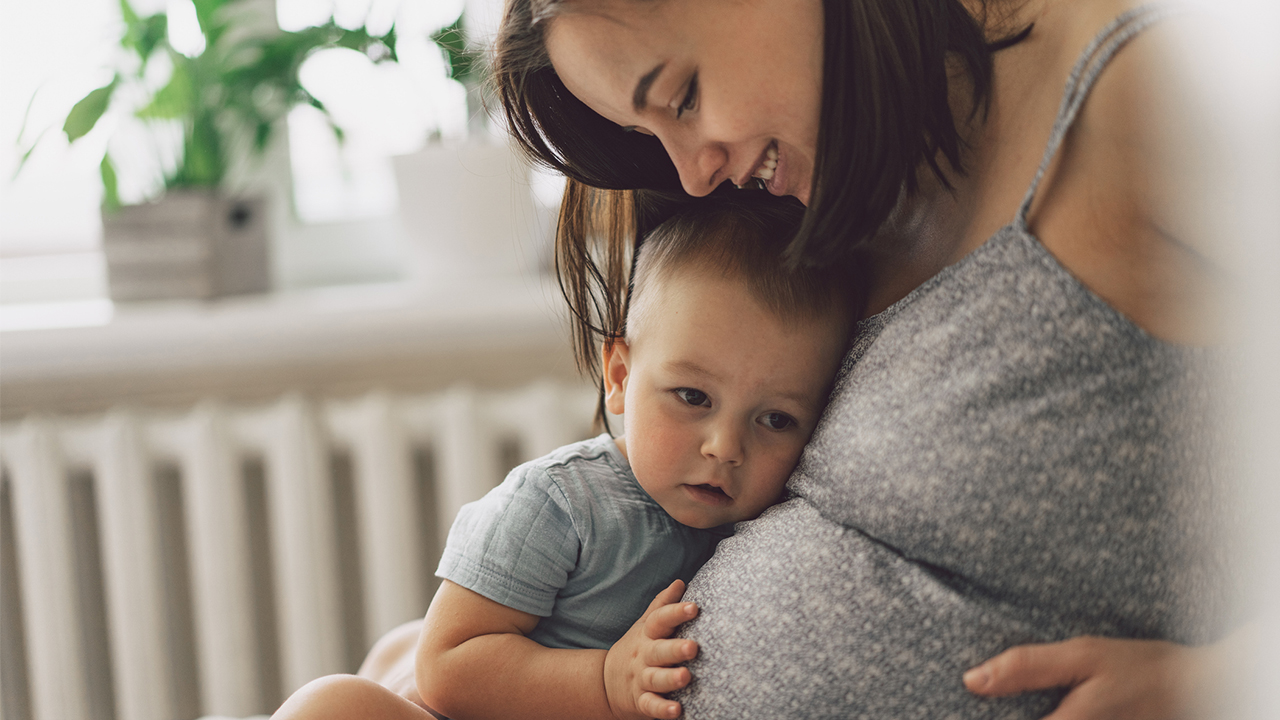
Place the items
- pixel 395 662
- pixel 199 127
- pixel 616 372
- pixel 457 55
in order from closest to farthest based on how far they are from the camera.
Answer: pixel 616 372, pixel 395 662, pixel 457 55, pixel 199 127

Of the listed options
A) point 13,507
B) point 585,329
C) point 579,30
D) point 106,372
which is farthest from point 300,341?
point 579,30

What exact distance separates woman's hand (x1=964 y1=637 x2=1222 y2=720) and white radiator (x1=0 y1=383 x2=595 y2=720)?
1.00 metres

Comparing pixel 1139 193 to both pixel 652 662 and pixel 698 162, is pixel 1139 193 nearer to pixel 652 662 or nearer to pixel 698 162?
pixel 698 162

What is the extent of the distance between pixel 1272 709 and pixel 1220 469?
0.19 metres

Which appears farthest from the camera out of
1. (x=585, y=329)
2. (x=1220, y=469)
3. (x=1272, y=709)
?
(x=585, y=329)

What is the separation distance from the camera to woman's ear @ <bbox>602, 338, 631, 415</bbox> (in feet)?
2.93

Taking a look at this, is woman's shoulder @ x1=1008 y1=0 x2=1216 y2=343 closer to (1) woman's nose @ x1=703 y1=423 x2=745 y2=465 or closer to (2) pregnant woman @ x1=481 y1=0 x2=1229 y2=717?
(2) pregnant woman @ x1=481 y1=0 x2=1229 y2=717

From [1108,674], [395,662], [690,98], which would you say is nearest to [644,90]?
[690,98]

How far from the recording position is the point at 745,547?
722 millimetres

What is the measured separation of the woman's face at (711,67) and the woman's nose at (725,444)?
20 centimetres

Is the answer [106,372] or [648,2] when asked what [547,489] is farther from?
[106,372]

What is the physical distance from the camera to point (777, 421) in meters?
0.81

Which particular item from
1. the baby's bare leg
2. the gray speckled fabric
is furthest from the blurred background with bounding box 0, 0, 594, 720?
A: the gray speckled fabric

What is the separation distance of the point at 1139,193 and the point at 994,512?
209mm
